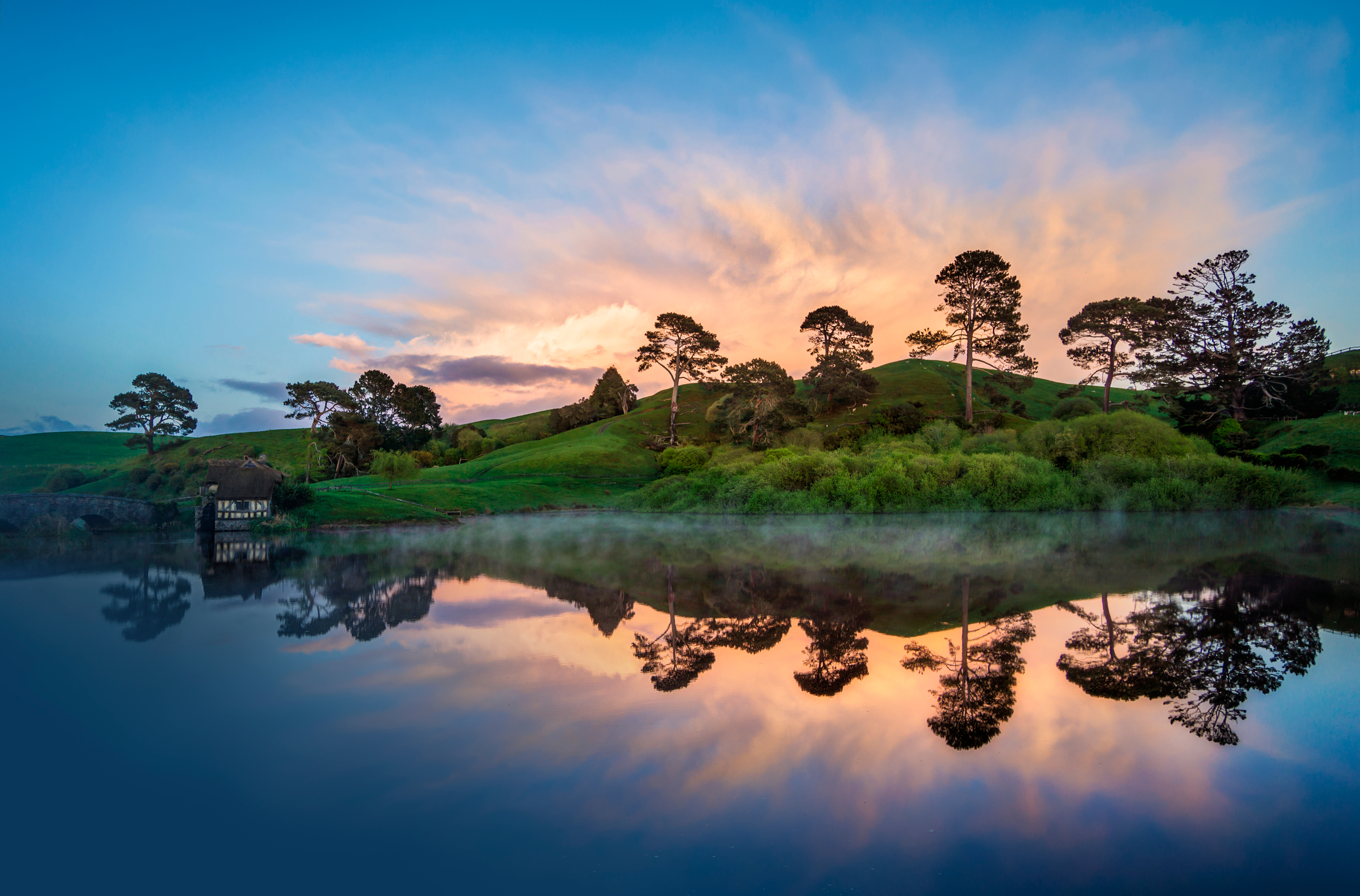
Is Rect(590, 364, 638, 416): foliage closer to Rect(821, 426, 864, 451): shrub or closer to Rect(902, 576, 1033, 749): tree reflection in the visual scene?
Rect(821, 426, 864, 451): shrub

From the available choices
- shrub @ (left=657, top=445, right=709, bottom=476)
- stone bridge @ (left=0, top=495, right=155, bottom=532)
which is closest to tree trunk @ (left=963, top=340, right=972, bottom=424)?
shrub @ (left=657, top=445, right=709, bottom=476)

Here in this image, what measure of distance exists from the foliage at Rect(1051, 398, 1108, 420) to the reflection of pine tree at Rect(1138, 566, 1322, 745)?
128 ft

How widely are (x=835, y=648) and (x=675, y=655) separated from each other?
2.59m

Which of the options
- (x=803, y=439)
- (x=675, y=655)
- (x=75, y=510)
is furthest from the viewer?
(x=803, y=439)

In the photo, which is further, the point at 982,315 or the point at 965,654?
the point at 982,315

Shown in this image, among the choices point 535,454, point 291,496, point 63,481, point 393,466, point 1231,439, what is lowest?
point 291,496

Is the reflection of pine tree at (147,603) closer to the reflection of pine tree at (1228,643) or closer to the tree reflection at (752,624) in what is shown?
the tree reflection at (752,624)

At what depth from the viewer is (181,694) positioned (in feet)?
25.3

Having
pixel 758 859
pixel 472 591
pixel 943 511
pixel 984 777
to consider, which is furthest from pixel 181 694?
pixel 943 511

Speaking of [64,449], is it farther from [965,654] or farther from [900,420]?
[965,654]

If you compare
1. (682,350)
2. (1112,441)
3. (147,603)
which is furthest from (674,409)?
(147,603)

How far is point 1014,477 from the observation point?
30688 mm

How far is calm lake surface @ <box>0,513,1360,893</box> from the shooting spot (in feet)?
13.9

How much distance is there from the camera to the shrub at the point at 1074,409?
48.3 meters
